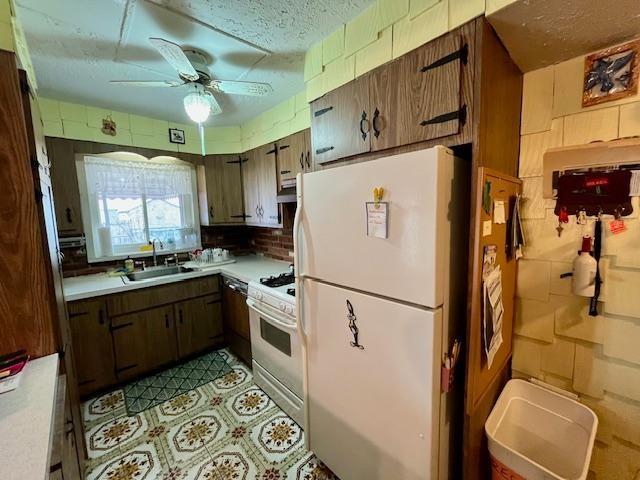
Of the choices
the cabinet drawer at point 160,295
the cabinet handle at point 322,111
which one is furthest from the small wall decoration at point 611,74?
the cabinet drawer at point 160,295

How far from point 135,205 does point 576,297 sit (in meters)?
3.61

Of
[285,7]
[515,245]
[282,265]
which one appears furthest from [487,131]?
[282,265]

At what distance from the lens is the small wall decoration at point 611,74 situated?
3.56 feet

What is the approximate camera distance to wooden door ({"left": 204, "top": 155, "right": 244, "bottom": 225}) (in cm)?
311

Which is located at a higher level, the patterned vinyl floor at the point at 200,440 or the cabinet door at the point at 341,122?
the cabinet door at the point at 341,122

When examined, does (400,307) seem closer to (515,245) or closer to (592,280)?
(515,245)

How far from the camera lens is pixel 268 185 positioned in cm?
269

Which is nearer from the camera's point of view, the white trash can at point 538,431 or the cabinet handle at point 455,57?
the cabinet handle at point 455,57

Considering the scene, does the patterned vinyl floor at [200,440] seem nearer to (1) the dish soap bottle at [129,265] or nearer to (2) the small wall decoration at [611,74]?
(1) the dish soap bottle at [129,265]

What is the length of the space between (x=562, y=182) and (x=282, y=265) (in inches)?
91.9

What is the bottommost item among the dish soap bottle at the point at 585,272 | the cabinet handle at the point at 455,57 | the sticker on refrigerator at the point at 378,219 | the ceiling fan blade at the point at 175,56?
the dish soap bottle at the point at 585,272

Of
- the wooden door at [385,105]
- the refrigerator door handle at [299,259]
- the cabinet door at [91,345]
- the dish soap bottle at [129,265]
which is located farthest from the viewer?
the dish soap bottle at [129,265]

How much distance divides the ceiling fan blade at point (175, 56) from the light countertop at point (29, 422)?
1432 mm

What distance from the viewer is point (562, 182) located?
4.03 ft
